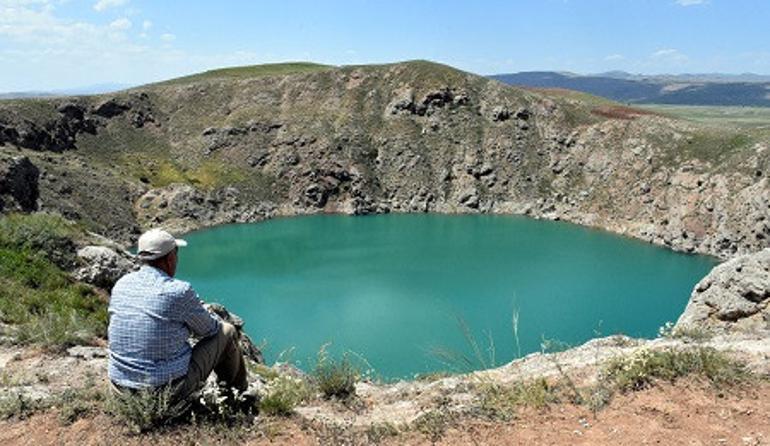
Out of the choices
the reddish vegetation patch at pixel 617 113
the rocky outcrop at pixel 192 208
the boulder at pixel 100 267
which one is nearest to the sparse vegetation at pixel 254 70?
the rocky outcrop at pixel 192 208

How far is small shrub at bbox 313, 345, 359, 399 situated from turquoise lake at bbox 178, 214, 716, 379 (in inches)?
631

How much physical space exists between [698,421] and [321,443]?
4.43 metres

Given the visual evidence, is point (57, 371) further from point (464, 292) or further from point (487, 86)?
point (487, 86)

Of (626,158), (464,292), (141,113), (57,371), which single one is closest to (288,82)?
(141,113)

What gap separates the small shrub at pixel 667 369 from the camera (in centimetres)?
808

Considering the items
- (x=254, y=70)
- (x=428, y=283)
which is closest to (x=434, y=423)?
(x=428, y=283)

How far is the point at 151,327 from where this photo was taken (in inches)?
262

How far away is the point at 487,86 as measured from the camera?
304 ft

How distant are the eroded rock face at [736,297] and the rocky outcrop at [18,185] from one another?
159 feet

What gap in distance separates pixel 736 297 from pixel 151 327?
58.0 ft

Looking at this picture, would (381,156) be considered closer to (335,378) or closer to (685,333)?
(685,333)

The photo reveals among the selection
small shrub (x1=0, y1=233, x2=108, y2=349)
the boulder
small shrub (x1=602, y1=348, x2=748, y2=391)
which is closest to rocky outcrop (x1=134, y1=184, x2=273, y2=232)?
the boulder

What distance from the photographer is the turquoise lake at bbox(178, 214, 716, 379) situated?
3584cm

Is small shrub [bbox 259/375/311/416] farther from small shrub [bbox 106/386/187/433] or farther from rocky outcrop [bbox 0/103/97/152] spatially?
rocky outcrop [bbox 0/103/97/152]
